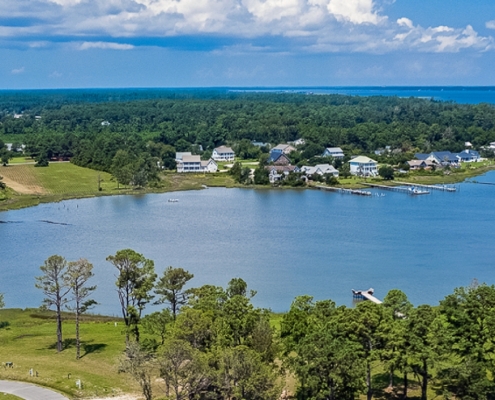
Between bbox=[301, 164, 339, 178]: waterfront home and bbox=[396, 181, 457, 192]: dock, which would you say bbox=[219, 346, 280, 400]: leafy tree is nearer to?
bbox=[396, 181, 457, 192]: dock

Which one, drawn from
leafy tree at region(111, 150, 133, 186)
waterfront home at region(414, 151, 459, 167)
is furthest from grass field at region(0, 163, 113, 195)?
waterfront home at region(414, 151, 459, 167)

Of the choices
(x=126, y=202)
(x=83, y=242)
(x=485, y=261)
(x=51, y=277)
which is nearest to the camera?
(x=51, y=277)

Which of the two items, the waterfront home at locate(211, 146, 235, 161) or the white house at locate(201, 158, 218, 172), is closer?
the white house at locate(201, 158, 218, 172)

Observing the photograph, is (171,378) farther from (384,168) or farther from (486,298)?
(384,168)

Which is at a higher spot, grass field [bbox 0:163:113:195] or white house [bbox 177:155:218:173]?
white house [bbox 177:155:218:173]

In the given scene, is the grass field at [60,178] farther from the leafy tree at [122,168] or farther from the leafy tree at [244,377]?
the leafy tree at [244,377]

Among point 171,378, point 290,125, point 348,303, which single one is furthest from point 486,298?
point 290,125

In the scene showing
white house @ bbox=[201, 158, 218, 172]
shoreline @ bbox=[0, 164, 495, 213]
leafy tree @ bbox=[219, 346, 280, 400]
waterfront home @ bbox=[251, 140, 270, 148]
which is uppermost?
leafy tree @ bbox=[219, 346, 280, 400]
